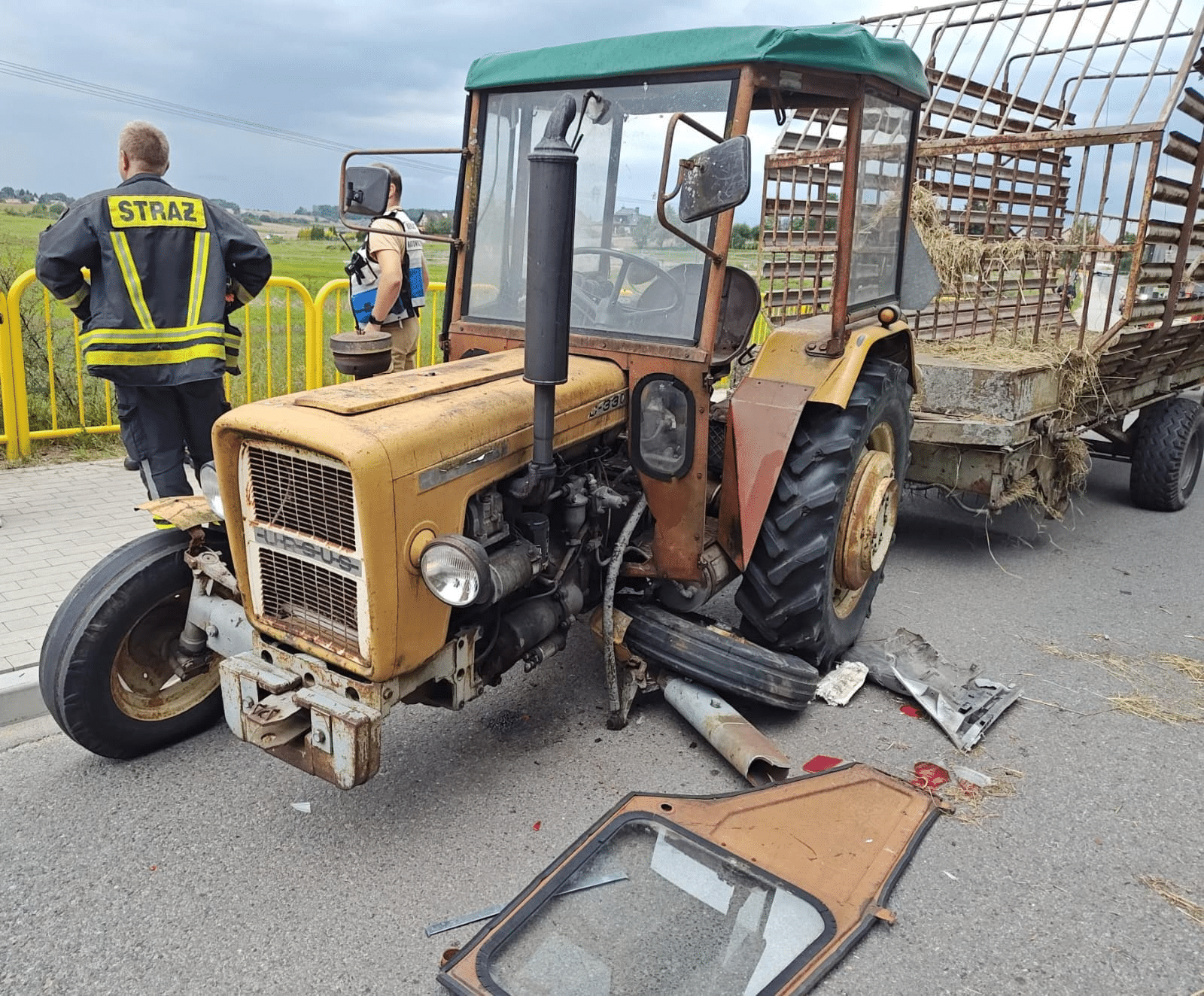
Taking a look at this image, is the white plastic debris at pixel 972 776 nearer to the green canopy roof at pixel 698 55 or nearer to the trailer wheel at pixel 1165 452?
the green canopy roof at pixel 698 55

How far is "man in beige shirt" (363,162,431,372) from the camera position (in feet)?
17.0

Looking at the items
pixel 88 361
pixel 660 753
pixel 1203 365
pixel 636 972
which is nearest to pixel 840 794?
pixel 660 753

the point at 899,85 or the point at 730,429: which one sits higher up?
the point at 899,85

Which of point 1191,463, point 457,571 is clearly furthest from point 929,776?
point 1191,463

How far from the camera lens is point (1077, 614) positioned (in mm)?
4617

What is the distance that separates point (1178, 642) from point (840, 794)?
2.33 metres

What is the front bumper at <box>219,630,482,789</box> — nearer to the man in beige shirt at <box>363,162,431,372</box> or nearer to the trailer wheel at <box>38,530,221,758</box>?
the trailer wheel at <box>38,530,221,758</box>

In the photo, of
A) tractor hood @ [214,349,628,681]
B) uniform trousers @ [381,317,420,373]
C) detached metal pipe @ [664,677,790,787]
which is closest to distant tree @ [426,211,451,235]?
tractor hood @ [214,349,628,681]

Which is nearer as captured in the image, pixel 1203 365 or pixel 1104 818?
pixel 1104 818

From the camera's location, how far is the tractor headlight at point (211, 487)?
2900 millimetres

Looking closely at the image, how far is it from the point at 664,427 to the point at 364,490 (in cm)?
120

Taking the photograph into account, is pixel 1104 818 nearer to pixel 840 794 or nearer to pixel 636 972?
pixel 840 794

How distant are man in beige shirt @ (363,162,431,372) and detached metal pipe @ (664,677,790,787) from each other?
2.37m

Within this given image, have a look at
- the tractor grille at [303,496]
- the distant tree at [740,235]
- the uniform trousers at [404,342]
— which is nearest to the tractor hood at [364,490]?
the tractor grille at [303,496]
